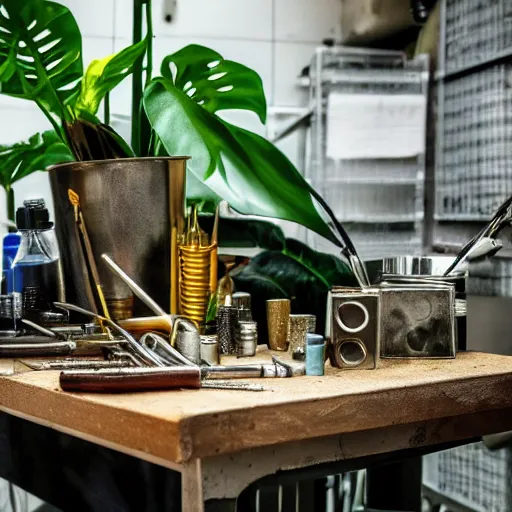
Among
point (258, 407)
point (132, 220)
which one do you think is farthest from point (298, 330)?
point (258, 407)

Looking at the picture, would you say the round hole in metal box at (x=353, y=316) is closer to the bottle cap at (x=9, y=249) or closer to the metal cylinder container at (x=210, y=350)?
the metal cylinder container at (x=210, y=350)

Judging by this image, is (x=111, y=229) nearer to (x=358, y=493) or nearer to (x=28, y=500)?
(x=28, y=500)

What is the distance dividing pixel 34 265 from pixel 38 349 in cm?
27

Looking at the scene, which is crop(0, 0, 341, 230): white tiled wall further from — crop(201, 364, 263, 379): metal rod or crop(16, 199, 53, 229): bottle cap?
crop(201, 364, 263, 379): metal rod

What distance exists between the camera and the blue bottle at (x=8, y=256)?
140 centimetres

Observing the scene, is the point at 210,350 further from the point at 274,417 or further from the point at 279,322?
the point at 274,417

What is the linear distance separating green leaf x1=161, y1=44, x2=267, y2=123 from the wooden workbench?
629mm

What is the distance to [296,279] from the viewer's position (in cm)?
156

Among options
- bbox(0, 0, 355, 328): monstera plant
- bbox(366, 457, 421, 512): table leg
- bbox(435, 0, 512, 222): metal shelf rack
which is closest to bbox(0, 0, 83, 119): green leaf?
bbox(0, 0, 355, 328): monstera plant

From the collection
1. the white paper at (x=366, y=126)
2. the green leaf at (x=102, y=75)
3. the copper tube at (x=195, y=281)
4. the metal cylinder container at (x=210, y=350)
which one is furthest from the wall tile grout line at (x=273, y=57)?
the metal cylinder container at (x=210, y=350)

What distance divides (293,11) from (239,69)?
334mm

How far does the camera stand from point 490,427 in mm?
977

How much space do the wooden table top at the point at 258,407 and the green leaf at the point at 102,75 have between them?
0.55 meters

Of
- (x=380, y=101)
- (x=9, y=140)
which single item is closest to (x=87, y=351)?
(x=9, y=140)
